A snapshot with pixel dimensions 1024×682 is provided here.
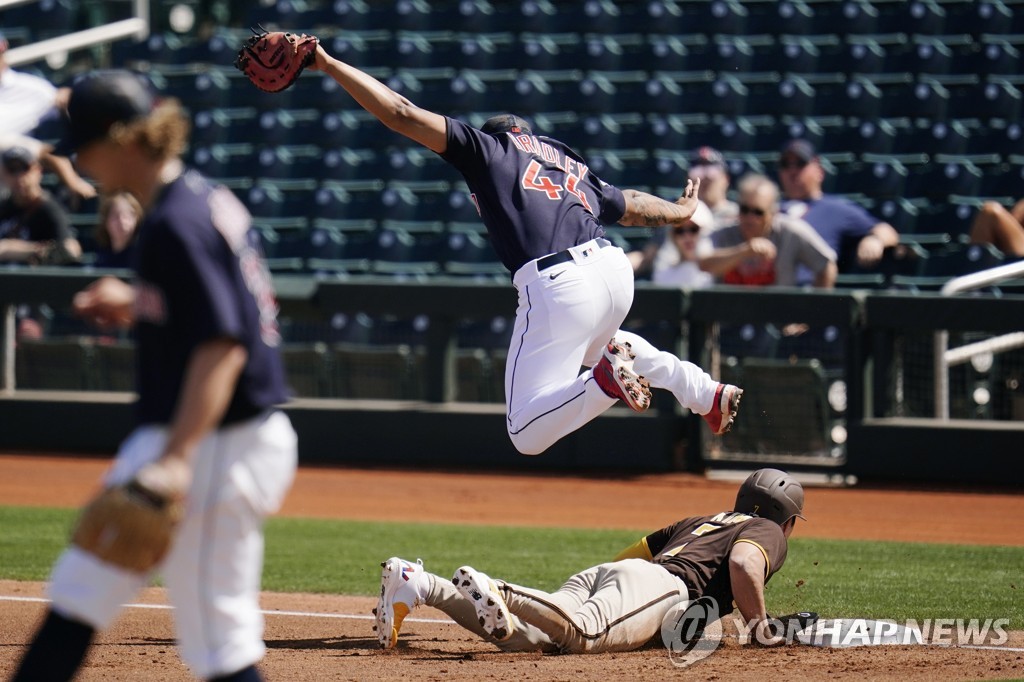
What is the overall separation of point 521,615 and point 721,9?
10456mm

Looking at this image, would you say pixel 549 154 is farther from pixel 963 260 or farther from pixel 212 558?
pixel 963 260

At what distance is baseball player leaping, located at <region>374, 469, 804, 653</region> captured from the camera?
496 cm

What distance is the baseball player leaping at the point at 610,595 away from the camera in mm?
4957

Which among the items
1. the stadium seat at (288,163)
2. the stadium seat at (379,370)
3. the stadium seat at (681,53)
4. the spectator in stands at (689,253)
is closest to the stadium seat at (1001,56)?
the stadium seat at (681,53)

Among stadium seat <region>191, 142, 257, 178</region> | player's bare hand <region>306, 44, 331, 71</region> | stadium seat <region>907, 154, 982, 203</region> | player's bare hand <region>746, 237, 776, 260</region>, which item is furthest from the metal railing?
stadium seat <region>191, 142, 257, 178</region>

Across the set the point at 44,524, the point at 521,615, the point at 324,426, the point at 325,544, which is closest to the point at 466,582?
the point at 521,615

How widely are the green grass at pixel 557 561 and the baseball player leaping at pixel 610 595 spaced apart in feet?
2.94

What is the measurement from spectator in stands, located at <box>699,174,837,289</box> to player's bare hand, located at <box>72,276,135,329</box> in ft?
24.3

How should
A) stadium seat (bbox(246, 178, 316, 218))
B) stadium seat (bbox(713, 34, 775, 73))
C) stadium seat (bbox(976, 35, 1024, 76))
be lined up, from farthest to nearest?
1. stadium seat (bbox(246, 178, 316, 218))
2. stadium seat (bbox(713, 34, 775, 73))
3. stadium seat (bbox(976, 35, 1024, 76))

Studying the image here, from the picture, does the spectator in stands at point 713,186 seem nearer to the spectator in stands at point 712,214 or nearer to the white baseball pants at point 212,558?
the spectator in stands at point 712,214

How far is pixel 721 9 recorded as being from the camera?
46.7 feet

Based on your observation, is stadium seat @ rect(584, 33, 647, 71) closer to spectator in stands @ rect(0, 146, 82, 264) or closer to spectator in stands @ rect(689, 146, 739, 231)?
spectator in stands @ rect(689, 146, 739, 231)

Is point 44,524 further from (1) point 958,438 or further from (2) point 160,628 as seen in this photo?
(1) point 958,438

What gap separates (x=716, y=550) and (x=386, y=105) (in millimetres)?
2134
